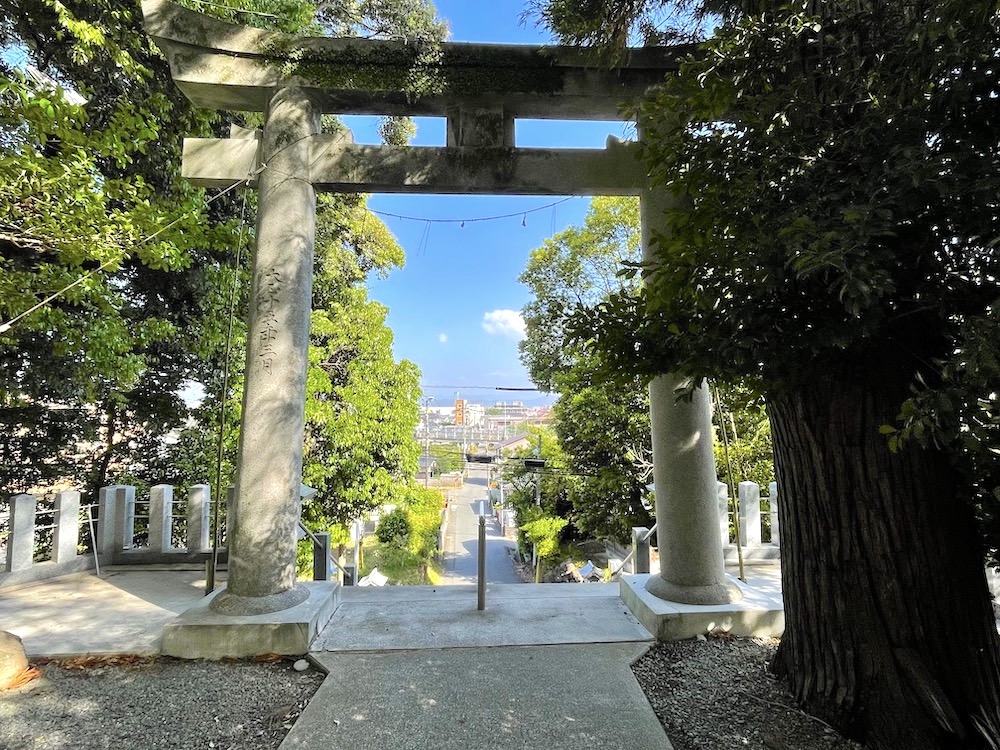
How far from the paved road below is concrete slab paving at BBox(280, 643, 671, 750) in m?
10.1

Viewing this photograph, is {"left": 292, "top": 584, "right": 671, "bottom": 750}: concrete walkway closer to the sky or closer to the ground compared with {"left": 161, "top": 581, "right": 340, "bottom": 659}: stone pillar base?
closer to the ground

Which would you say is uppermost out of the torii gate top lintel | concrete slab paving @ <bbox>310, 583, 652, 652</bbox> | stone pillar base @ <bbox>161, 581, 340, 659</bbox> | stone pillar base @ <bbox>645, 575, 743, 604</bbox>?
the torii gate top lintel

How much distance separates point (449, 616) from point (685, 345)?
2772 millimetres

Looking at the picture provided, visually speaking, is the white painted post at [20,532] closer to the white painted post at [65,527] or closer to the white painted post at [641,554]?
the white painted post at [65,527]

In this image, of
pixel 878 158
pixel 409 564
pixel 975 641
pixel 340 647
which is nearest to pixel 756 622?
pixel 975 641

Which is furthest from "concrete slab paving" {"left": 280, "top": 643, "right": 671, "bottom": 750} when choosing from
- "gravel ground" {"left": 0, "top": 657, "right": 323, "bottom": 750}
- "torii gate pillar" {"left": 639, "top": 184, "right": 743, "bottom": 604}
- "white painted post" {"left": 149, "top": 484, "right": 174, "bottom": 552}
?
"white painted post" {"left": 149, "top": 484, "right": 174, "bottom": 552}

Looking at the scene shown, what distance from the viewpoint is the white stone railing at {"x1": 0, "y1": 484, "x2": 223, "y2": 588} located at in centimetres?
490

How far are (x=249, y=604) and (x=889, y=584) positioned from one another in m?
3.68

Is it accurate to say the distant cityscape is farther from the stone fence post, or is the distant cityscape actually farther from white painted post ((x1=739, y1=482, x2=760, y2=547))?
the stone fence post

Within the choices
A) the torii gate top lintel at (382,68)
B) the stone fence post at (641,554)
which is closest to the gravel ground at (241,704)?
the stone fence post at (641,554)

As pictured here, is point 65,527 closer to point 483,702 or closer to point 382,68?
point 483,702

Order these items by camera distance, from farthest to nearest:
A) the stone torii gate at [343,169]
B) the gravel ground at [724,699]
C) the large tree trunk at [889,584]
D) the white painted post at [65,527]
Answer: the white painted post at [65,527] → the stone torii gate at [343,169] → the gravel ground at [724,699] → the large tree trunk at [889,584]

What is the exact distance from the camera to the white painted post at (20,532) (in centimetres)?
486

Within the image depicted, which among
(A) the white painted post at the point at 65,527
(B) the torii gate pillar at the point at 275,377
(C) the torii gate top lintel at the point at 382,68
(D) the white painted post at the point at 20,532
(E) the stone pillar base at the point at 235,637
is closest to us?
(E) the stone pillar base at the point at 235,637
